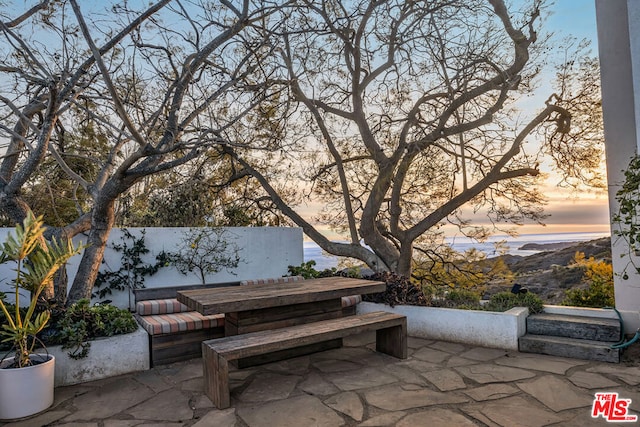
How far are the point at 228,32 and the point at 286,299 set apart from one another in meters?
3.24

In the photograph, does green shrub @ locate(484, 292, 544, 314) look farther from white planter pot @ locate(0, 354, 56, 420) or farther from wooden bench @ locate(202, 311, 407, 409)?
white planter pot @ locate(0, 354, 56, 420)

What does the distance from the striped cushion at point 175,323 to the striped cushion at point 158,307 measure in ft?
0.39

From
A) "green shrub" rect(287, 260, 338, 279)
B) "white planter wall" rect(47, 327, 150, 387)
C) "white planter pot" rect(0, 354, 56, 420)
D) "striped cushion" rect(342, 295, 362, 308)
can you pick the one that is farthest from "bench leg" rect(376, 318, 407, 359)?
"white planter pot" rect(0, 354, 56, 420)

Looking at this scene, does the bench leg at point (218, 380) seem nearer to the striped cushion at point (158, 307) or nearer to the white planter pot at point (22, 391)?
the white planter pot at point (22, 391)

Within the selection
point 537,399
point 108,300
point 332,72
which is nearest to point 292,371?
point 537,399

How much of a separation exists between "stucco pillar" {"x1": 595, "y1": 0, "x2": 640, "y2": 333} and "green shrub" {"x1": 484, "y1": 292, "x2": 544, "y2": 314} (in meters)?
0.84

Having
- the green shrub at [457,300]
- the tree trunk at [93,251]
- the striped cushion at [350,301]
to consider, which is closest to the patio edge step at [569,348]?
the green shrub at [457,300]

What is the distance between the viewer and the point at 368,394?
3.13 meters

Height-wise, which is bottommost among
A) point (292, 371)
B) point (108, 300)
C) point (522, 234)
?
point (292, 371)

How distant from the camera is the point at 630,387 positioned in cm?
313

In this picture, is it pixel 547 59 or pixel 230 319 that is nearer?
pixel 230 319

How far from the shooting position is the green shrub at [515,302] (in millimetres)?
4707

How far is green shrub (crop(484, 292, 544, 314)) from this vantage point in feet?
15.4

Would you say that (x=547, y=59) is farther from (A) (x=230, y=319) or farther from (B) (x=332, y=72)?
(A) (x=230, y=319)
